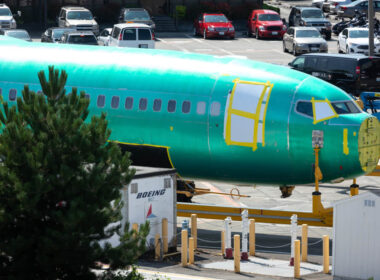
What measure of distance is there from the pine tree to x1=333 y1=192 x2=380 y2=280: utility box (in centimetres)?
615

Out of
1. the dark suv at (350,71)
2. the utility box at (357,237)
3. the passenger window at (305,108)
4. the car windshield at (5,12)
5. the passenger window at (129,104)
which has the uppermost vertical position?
the car windshield at (5,12)

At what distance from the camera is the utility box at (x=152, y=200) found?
23.5 meters

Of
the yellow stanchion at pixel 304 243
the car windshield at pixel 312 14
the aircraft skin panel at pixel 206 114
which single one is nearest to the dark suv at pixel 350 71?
the aircraft skin panel at pixel 206 114

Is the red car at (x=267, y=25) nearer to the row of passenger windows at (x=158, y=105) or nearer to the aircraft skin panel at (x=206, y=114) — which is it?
the aircraft skin panel at (x=206, y=114)

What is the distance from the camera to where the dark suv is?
46.2 m

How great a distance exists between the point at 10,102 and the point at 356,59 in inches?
871

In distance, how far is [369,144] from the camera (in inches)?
982

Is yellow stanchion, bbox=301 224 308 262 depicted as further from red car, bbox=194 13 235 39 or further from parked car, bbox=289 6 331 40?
parked car, bbox=289 6 331 40

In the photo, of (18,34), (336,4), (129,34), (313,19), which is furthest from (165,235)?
(336,4)

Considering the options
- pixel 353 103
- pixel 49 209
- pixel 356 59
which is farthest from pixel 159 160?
pixel 356 59

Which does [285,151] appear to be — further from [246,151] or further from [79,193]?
[79,193]

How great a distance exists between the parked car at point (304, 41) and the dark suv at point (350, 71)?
13991mm

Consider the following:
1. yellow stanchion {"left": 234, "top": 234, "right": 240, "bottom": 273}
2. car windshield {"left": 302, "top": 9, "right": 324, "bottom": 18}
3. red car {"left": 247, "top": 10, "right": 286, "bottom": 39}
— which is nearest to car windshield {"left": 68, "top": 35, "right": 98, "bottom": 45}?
red car {"left": 247, "top": 10, "right": 286, "bottom": 39}

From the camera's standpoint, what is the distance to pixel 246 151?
2542 centimetres
